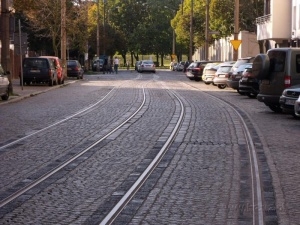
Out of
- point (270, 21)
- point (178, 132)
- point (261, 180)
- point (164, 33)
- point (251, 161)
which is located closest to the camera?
point (261, 180)

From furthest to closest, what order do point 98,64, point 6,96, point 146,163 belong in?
point 98,64 → point 6,96 → point 146,163

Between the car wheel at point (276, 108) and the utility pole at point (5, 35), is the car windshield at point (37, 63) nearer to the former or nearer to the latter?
the utility pole at point (5, 35)

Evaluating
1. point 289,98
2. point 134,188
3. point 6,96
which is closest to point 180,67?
point 6,96

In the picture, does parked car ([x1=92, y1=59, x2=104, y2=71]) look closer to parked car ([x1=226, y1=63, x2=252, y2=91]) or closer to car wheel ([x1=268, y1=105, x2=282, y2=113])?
parked car ([x1=226, y1=63, x2=252, y2=91])

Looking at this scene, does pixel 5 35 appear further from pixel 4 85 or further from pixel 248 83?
pixel 248 83

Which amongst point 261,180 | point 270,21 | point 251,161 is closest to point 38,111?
point 251,161

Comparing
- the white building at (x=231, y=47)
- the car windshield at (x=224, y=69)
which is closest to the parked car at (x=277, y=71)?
the car windshield at (x=224, y=69)

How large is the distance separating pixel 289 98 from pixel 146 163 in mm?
9284

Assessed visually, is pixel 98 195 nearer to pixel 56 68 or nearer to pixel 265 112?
pixel 265 112

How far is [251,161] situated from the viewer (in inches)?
547

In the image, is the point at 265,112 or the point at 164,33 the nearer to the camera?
the point at 265,112

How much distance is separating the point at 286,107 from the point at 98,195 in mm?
12396

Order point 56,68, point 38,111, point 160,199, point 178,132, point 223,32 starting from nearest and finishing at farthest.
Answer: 1. point 160,199
2. point 178,132
3. point 38,111
4. point 56,68
5. point 223,32

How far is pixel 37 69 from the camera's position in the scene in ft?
143
